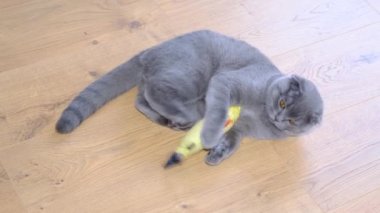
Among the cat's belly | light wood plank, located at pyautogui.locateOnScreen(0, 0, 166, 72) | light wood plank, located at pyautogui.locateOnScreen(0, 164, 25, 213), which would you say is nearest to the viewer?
light wood plank, located at pyautogui.locateOnScreen(0, 164, 25, 213)

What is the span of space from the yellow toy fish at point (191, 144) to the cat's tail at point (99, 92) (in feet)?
0.79

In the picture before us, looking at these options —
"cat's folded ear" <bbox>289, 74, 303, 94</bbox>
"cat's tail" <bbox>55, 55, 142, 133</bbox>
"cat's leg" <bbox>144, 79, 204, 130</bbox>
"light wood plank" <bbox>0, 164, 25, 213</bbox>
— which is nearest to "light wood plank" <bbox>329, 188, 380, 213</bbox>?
"cat's folded ear" <bbox>289, 74, 303, 94</bbox>

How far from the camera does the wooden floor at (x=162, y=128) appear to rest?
1389 millimetres

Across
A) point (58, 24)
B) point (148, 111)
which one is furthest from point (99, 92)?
point (58, 24)

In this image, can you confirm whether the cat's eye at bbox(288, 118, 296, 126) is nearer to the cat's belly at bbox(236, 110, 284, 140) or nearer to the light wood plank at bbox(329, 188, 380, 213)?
the cat's belly at bbox(236, 110, 284, 140)

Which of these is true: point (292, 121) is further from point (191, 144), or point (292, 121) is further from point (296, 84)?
point (191, 144)

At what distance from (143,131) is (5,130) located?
39 centimetres

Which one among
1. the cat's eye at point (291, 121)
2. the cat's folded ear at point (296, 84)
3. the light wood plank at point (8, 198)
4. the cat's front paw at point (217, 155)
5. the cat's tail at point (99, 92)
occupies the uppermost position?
the cat's folded ear at point (296, 84)

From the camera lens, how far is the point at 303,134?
1.51 m

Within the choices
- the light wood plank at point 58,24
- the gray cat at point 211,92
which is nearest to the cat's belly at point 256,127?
the gray cat at point 211,92

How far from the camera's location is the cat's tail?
1443mm

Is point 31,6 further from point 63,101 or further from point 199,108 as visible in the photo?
point 199,108

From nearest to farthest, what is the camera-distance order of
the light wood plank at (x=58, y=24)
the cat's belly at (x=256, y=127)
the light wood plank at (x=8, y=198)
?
the light wood plank at (x=8, y=198) < the cat's belly at (x=256, y=127) < the light wood plank at (x=58, y=24)

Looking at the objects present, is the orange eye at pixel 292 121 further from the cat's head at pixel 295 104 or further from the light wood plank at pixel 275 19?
the light wood plank at pixel 275 19
